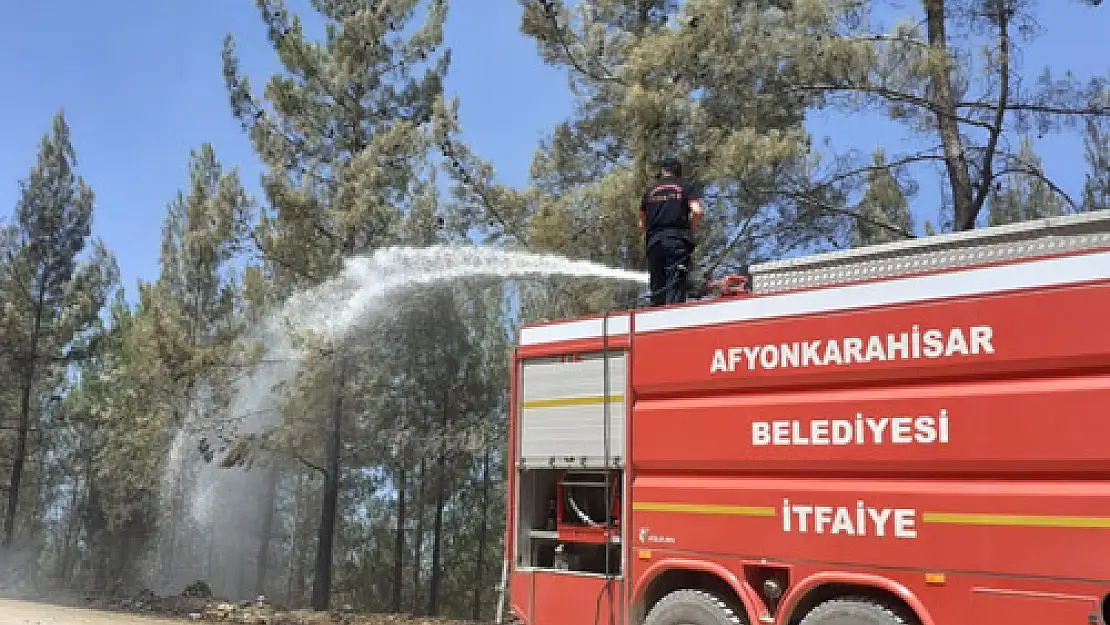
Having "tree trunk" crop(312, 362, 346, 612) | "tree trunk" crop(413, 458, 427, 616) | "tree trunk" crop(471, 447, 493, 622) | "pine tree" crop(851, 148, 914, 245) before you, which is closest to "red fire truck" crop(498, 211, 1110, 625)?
"pine tree" crop(851, 148, 914, 245)

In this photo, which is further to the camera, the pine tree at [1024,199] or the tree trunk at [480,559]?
the tree trunk at [480,559]

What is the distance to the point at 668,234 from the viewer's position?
7.62 meters

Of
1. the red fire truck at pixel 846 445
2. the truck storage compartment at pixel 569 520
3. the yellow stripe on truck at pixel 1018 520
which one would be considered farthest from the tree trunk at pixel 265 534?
the yellow stripe on truck at pixel 1018 520

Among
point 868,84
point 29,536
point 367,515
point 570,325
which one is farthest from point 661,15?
point 29,536

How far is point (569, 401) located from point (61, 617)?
8930 mm

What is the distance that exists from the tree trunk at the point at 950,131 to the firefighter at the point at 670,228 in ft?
17.9

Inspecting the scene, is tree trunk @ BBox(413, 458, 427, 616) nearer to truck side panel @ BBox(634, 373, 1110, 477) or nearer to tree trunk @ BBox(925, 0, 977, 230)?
tree trunk @ BBox(925, 0, 977, 230)

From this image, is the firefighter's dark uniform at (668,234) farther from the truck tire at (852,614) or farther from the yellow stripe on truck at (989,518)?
the truck tire at (852,614)

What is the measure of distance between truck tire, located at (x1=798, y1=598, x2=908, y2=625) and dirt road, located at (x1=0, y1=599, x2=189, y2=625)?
32.1 ft

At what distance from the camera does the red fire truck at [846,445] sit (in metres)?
4.27

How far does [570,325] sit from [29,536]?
119 ft

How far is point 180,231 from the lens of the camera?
29.0 m

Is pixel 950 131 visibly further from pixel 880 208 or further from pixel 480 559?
pixel 480 559

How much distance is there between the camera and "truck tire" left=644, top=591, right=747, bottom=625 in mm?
5422
